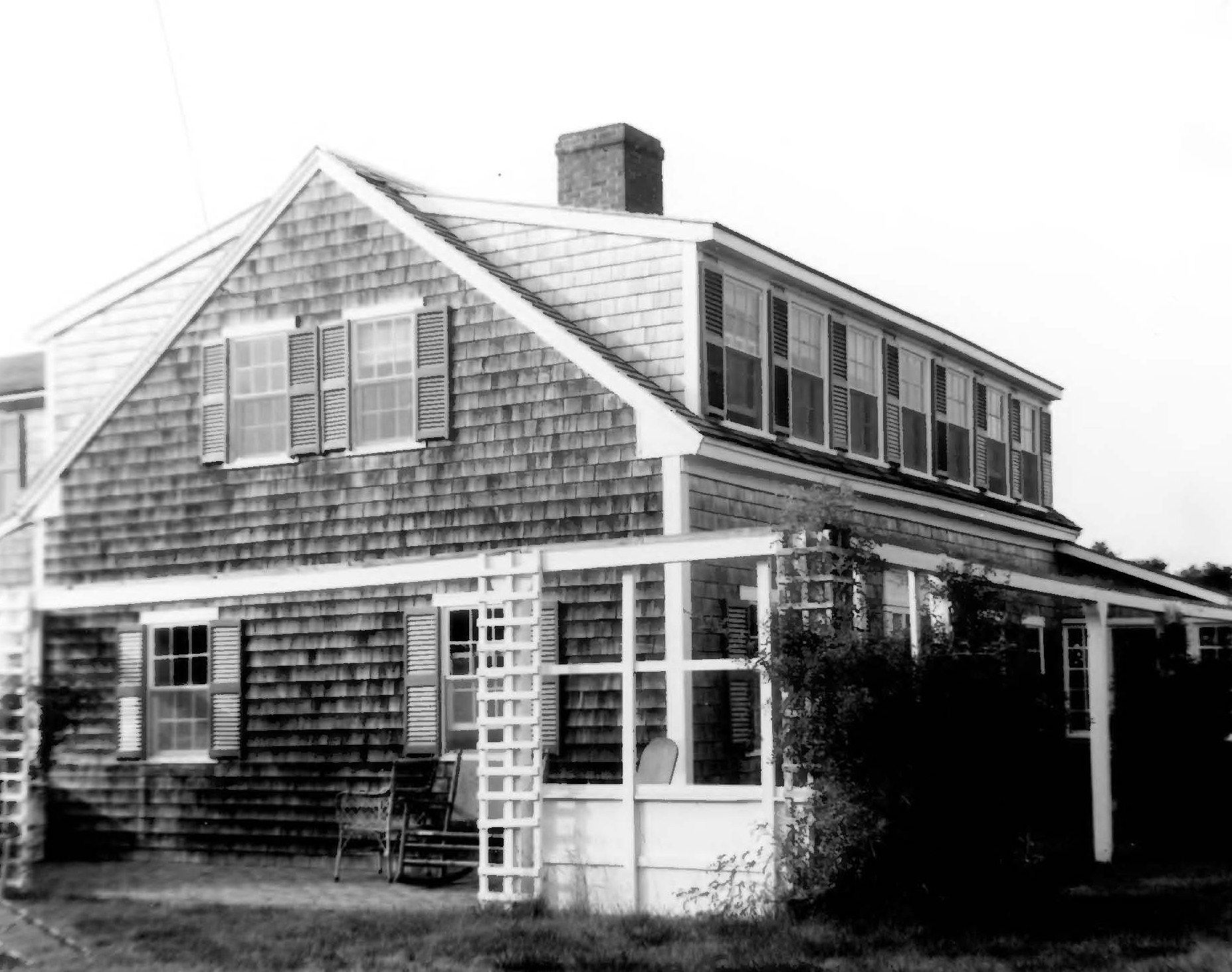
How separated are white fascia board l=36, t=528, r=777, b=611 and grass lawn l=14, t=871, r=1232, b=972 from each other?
98.1 inches

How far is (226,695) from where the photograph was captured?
61.4 feet

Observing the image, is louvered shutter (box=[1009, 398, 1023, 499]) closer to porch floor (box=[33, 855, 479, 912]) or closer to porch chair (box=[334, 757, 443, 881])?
porch chair (box=[334, 757, 443, 881])

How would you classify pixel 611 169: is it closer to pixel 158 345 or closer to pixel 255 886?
pixel 158 345

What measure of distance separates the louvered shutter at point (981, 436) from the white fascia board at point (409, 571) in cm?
1050

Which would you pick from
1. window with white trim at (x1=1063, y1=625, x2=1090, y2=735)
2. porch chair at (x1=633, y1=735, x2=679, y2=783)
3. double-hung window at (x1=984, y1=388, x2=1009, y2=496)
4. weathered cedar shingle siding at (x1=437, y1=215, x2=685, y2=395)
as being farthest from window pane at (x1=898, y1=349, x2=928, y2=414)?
porch chair at (x1=633, y1=735, x2=679, y2=783)

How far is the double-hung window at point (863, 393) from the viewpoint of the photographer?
2089 centimetres

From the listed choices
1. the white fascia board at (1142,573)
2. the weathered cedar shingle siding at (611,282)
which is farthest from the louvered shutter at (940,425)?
the weathered cedar shingle siding at (611,282)

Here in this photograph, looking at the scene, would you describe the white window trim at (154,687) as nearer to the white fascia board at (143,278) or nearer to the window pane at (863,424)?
the white fascia board at (143,278)

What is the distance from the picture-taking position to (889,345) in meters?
22.0

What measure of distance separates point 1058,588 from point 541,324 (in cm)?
532

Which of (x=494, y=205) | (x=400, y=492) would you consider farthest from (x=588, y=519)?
(x=494, y=205)

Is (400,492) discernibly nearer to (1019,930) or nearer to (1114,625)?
(1019,930)

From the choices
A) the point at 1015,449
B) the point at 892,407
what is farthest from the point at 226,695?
the point at 1015,449

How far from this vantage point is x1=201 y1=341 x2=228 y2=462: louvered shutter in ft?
63.1
